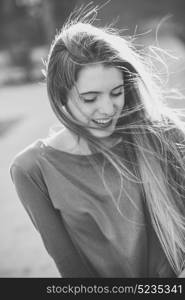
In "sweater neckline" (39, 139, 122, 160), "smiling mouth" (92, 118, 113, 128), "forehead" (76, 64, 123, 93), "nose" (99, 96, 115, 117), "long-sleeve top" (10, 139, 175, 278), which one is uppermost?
"forehead" (76, 64, 123, 93)

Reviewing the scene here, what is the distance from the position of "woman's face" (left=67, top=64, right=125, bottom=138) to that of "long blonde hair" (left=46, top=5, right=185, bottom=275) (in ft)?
0.09

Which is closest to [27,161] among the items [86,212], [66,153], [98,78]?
[66,153]

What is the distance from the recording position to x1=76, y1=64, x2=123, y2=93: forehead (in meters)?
1.95

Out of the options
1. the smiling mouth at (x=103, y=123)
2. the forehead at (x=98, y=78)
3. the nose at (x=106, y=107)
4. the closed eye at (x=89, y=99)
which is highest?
the forehead at (x=98, y=78)

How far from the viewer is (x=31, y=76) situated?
17.0 metres

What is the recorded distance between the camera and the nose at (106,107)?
1966mm

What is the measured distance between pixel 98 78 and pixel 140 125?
0.99ft

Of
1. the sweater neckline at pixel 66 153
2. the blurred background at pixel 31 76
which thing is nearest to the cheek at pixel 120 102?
the sweater neckline at pixel 66 153

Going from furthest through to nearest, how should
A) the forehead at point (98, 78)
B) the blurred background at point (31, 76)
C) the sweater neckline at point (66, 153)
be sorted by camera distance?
the blurred background at point (31, 76)
the sweater neckline at point (66, 153)
the forehead at point (98, 78)

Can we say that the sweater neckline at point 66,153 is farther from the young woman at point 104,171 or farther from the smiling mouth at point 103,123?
the smiling mouth at point 103,123

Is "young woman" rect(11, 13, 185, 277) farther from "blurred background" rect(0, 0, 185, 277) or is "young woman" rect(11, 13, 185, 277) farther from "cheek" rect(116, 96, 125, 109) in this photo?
"blurred background" rect(0, 0, 185, 277)

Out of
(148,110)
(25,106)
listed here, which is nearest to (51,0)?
(25,106)

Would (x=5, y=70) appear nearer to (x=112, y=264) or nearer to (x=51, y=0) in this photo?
(x=51, y=0)

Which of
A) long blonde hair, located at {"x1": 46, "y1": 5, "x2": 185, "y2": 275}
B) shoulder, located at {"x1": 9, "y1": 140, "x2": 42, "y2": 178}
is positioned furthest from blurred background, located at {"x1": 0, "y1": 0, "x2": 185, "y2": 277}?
shoulder, located at {"x1": 9, "y1": 140, "x2": 42, "y2": 178}
